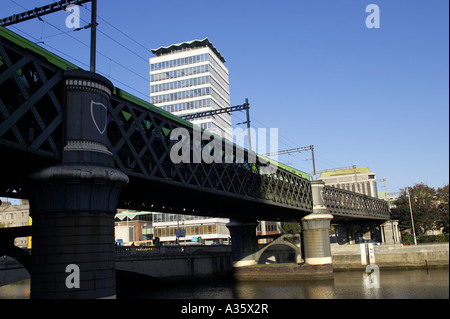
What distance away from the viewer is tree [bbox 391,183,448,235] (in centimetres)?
10012

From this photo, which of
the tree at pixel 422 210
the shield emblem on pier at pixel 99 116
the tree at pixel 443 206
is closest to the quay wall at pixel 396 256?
the tree at pixel 443 206

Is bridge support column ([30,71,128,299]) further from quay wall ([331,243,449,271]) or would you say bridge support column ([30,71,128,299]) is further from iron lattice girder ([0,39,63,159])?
quay wall ([331,243,449,271])

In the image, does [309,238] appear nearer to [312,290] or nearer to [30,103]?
[312,290]

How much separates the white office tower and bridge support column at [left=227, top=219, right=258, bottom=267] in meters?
55.9

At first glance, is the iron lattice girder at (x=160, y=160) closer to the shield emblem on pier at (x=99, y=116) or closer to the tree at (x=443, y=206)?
the shield emblem on pier at (x=99, y=116)

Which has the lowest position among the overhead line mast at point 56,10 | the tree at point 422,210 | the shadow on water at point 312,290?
the shadow on water at point 312,290

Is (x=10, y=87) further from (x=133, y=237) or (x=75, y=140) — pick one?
(x=133, y=237)

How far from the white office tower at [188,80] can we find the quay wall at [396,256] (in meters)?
57.8

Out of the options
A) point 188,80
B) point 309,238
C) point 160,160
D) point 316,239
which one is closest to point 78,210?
point 160,160

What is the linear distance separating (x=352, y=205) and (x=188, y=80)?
60.5m

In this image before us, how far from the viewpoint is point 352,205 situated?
8906cm

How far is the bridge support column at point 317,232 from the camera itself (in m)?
62.1

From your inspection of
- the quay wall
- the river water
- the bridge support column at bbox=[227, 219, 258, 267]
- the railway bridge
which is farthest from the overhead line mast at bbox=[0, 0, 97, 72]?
the quay wall

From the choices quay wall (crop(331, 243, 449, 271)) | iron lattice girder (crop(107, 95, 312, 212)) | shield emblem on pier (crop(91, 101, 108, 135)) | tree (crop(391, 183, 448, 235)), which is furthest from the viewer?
tree (crop(391, 183, 448, 235))
